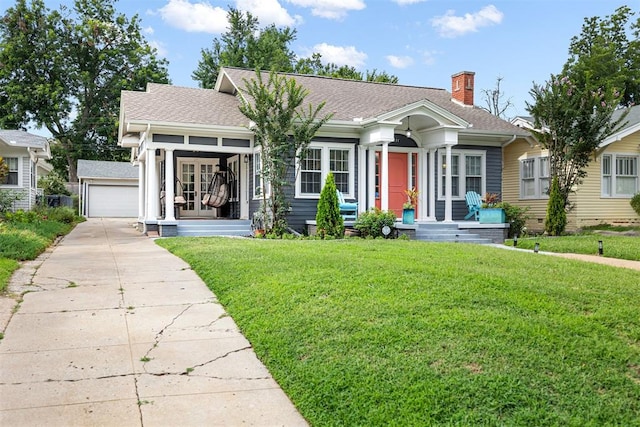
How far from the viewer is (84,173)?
112ft

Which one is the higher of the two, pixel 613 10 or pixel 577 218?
pixel 613 10

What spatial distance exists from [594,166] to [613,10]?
25068mm

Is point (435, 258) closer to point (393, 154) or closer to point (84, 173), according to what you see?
point (393, 154)

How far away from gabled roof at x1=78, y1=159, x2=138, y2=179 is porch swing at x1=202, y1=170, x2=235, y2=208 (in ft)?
54.0

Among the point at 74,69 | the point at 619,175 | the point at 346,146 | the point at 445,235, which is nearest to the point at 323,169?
the point at 346,146

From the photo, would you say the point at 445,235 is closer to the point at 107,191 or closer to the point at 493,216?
the point at 493,216

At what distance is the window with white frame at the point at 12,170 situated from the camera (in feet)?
77.8

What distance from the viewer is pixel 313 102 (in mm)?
17359

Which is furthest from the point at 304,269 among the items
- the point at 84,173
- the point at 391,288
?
the point at 84,173

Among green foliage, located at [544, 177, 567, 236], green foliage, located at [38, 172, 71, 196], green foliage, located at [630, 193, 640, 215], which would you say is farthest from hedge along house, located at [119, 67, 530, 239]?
green foliage, located at [38, 172, 71, 196]

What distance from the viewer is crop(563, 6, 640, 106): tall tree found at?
3441 cm

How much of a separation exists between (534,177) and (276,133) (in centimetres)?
938

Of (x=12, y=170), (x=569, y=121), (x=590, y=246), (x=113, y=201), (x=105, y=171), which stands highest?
(x=569, y=121)

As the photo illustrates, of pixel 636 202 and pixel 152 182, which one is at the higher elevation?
pixel 152 182
